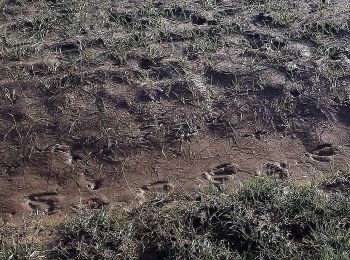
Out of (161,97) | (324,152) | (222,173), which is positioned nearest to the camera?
(222,173)

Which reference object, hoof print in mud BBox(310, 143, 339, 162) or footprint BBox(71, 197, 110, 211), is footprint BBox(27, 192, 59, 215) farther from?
hoof print in mud BBox(310, 143, 339, 162)

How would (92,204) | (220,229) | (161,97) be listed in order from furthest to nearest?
(161,97)
(92,204)
(220,229)

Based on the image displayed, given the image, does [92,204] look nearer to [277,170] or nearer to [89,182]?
[89,182]

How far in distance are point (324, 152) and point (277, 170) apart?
392mm

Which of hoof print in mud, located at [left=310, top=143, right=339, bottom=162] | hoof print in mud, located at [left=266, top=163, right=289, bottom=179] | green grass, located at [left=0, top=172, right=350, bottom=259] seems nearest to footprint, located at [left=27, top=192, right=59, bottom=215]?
green grass, located at [left=0, top=172, right=350, bottom=259]

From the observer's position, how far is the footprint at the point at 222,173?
4.10 meters

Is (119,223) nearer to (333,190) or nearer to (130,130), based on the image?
(130,130)

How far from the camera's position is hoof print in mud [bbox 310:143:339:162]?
4.28 meters

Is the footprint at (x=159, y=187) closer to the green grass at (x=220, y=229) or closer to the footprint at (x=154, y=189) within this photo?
the footprint at (x=154, y=189)

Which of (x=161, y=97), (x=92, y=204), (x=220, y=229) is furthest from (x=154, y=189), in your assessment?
(x=161, y=97)

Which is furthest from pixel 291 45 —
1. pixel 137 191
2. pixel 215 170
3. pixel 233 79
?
pixel 137 191

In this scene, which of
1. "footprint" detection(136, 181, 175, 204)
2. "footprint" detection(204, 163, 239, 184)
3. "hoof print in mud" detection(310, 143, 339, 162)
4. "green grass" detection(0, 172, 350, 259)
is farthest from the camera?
"hoof print in mud" detection(310, 143, 339, 162)

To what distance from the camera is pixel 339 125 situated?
14.9ft

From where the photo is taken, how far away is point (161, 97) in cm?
472
